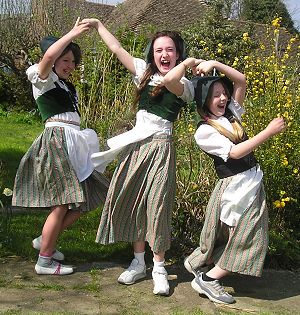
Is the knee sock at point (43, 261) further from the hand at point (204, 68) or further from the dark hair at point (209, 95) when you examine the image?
the hand at point (204, 68)

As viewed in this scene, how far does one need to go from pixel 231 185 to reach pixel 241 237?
1.07 feet

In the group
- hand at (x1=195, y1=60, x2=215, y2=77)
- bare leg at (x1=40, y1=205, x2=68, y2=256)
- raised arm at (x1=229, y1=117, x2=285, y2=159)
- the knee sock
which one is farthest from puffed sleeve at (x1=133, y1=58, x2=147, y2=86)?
the knee sock

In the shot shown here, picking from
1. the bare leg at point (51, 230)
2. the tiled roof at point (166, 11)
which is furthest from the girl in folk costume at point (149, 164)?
the tiled roof at point (166, 11)

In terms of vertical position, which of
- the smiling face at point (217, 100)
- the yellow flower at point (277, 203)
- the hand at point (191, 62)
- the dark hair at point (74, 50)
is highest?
the dark hair at point (74, 50)

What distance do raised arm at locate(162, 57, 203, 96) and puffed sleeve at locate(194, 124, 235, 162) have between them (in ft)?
0.95

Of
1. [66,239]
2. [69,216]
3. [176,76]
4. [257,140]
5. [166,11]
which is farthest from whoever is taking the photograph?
[166,11]

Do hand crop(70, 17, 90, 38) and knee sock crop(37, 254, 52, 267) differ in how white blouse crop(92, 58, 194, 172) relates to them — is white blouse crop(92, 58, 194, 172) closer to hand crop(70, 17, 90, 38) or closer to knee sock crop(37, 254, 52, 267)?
hand crop(70, 17, 90, 38)

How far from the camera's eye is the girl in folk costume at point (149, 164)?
359 cm

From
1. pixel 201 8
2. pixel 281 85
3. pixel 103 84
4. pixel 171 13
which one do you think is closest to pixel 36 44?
pixel 171 13

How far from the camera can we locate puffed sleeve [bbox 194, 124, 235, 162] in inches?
133

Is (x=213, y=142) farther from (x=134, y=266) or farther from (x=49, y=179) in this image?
(x=49, y=179)

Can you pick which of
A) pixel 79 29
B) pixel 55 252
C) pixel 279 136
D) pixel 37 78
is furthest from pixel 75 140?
pixel 279 136

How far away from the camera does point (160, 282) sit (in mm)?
3564

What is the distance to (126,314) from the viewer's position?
3.26 m
